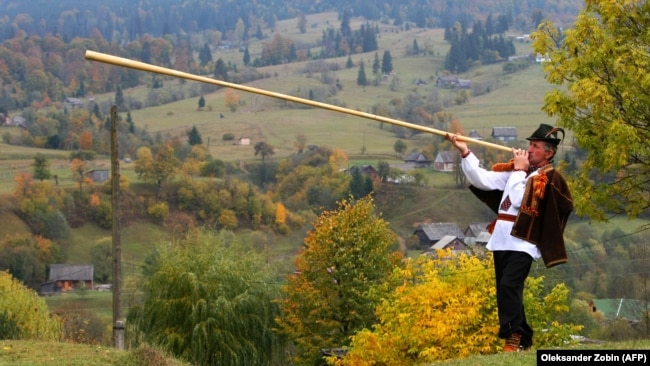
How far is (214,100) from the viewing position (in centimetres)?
19838

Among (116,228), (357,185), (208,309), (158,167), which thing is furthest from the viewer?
(158,167)

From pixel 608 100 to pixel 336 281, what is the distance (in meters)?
25.0

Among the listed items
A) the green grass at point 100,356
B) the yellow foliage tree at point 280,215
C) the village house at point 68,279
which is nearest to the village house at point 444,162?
the yellow foliage tree at point 280,215

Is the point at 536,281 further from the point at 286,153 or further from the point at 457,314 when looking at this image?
the point at 286,153

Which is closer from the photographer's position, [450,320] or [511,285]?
[511,285]

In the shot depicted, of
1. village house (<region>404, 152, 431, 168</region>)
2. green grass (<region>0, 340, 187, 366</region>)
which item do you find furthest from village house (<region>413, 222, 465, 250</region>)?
green grass (<region>0, 340, 187, 366</region>)

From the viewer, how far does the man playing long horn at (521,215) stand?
10.0m

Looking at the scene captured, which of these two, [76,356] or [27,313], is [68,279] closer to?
[27,313]

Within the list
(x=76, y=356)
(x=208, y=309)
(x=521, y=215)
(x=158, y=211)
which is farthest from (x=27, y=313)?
(x=158, y=211)

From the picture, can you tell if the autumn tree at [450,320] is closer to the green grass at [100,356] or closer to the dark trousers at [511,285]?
the green grass at [100,356]

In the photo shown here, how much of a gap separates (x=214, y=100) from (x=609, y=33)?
18135 centimetres

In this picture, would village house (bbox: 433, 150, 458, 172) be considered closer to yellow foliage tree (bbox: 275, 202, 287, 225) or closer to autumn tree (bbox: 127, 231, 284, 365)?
yellow foliage tree (bbox: 275, 202, 287, 225)

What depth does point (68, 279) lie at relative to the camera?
98.6m

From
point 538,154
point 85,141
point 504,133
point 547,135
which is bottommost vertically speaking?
point 85,141
